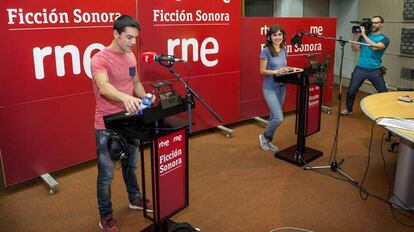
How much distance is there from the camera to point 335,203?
3.31 metres

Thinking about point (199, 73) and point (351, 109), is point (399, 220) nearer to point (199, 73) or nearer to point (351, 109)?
point (199, 73)

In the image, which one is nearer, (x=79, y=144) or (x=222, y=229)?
(x=222, y=229)

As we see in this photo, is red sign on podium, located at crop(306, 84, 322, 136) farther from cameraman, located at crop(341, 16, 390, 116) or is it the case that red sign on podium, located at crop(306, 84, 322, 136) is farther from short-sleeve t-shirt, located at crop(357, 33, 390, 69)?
short-sleeve t-shirt, located at crop(357, 33, 390, 69)

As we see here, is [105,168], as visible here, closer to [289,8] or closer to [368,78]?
[368,78]

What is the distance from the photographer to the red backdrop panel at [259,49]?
210 inches

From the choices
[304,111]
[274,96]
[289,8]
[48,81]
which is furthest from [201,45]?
[289,8]

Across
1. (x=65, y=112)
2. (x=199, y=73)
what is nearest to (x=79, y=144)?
(x=65, y=112)

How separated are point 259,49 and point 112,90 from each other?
3.44 m

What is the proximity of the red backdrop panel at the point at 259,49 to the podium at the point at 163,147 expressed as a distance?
3049 mm

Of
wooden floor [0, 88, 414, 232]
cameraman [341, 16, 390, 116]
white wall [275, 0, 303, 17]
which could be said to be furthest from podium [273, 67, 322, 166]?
white wall [275, 0, 303, 17]

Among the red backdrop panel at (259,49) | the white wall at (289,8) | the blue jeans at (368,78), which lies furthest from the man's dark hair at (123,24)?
the white wall at (289,8)

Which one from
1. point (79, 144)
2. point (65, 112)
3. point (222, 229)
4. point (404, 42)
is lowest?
point (222, 229)

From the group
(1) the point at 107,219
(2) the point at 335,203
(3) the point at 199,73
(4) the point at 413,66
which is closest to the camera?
(1) the point at 107,219

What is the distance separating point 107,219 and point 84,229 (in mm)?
269
